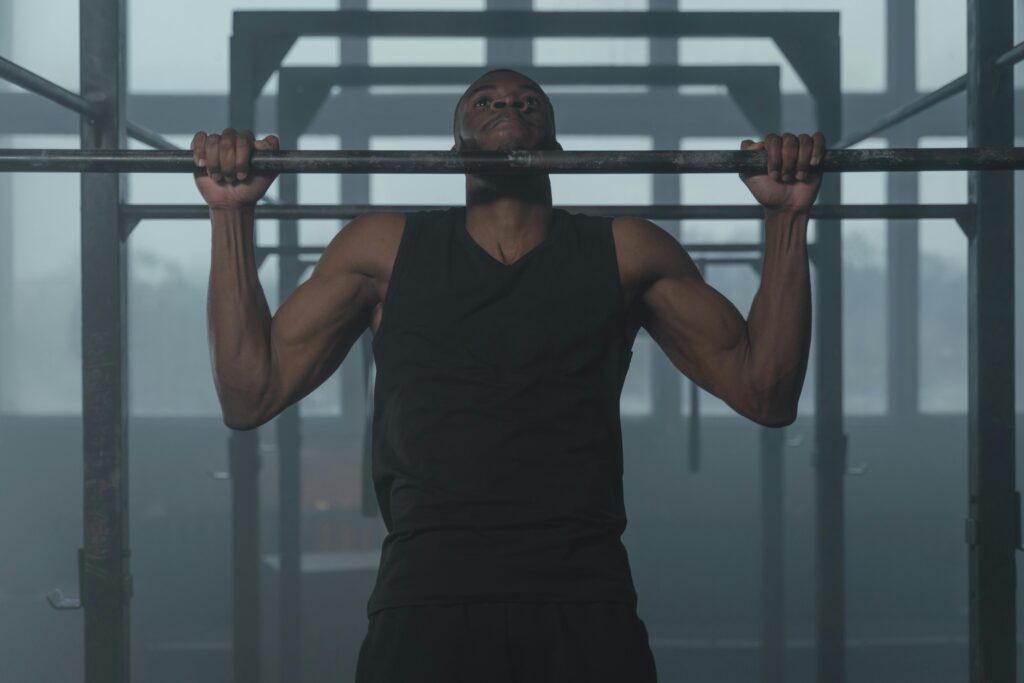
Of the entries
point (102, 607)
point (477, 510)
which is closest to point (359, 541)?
point (102, 607)

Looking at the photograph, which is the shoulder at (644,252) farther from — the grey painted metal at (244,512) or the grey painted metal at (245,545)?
the grey painted metal at (245,545)

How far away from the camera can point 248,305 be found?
4.66 ft

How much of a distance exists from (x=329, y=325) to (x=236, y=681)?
2.11 m

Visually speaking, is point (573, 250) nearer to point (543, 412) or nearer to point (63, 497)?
point (543, 412)

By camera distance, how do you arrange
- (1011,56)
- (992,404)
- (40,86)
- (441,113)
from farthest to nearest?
1. (441,113)
2. (992,404)
3. (1011,56)
4. (40,86)

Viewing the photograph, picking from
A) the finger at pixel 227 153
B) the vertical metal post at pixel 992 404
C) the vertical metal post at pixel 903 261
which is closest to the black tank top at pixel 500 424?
the finger at pixel 227 153

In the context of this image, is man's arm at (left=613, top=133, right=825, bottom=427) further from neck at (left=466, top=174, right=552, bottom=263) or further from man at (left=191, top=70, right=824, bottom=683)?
neck at (left=466, top=174, right=552, bottom=263)

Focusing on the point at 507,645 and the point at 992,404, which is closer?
the point at 507,645

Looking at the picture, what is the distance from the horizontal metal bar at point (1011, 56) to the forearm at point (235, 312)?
1.33m

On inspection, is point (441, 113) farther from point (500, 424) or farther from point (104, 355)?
point (500, 424)

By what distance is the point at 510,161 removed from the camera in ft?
4.34

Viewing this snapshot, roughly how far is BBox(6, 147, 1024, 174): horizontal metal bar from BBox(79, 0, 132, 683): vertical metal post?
0.55m

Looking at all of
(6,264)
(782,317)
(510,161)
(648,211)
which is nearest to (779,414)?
(782,317)

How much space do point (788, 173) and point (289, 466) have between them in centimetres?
275
